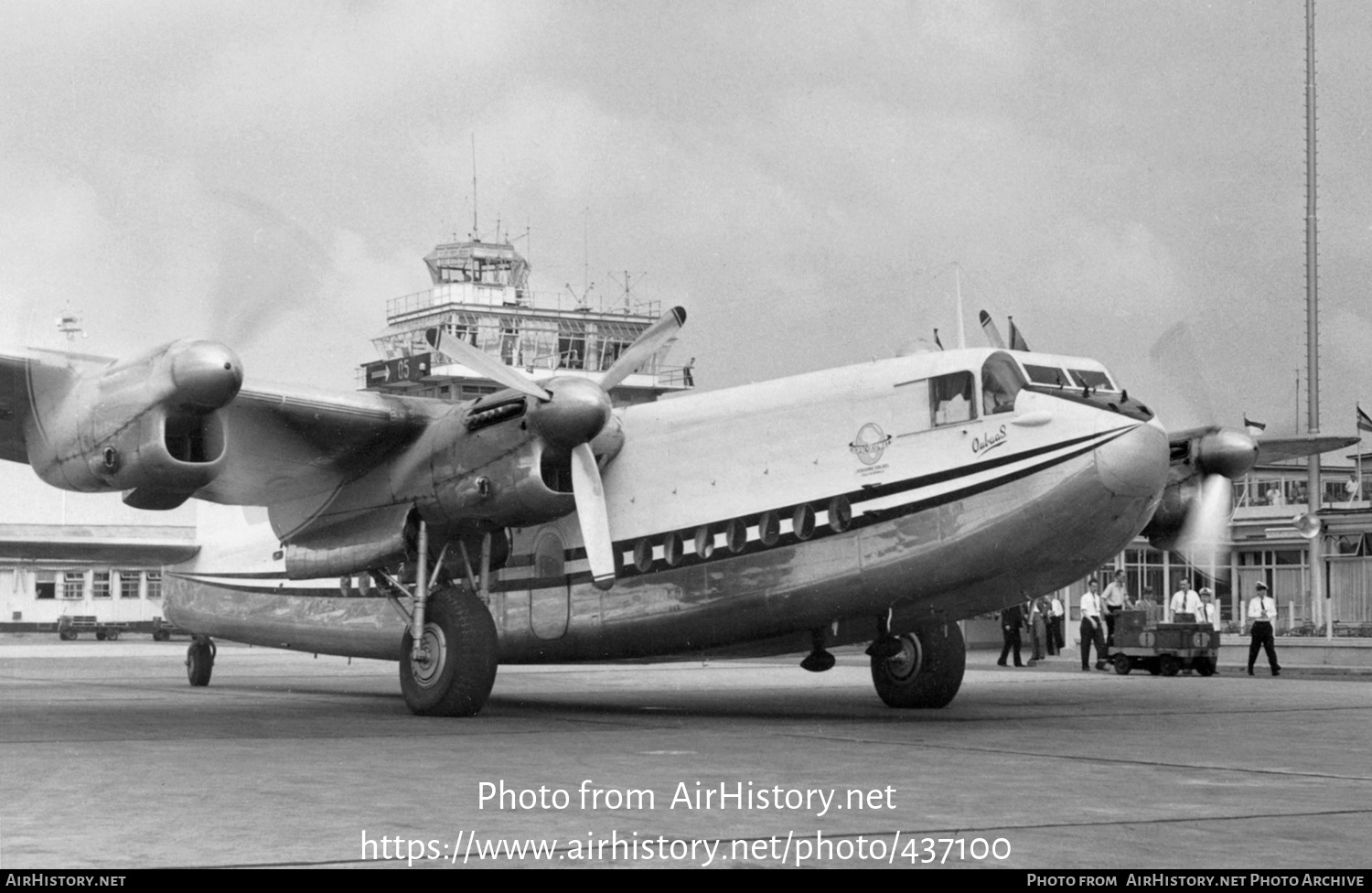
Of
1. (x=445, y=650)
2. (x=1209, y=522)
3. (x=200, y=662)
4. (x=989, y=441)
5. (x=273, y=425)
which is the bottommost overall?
(x=200, y=662)

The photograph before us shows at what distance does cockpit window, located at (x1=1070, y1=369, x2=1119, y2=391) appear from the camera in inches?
612

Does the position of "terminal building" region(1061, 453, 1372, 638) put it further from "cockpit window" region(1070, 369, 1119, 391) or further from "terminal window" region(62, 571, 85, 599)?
"terminal window" region(62, 571, 85, 599)

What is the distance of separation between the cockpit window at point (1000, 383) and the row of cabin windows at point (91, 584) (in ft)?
237

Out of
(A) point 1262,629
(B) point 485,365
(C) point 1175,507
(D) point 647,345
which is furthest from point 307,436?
(A) point 1262,629

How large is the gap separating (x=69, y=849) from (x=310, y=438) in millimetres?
10705

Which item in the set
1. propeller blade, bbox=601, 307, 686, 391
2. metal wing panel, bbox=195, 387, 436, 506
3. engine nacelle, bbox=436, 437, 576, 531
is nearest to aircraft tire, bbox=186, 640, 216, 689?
metal wing panel, bbox=195, 387, 436, 506

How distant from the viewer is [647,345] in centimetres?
1831

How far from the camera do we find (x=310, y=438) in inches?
698

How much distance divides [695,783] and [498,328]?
7039cm

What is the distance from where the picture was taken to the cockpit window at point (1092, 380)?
15.5m

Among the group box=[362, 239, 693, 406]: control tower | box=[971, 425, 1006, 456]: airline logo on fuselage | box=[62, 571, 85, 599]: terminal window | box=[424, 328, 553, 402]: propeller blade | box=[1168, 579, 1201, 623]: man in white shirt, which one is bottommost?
box=[62, 571, 85, 599]: terminal window

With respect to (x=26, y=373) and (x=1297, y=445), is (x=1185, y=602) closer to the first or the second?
(x=1297, y=445)

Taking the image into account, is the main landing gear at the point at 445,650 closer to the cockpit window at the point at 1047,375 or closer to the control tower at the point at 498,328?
the cockpit window at the point at 1047,375

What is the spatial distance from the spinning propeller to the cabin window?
3449 millimetres
